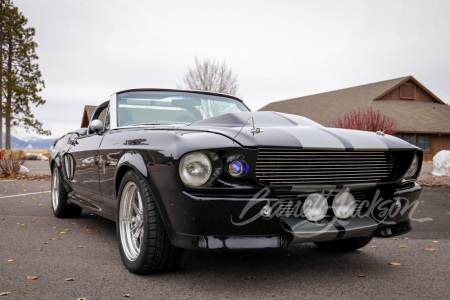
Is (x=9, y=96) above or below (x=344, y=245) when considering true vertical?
above

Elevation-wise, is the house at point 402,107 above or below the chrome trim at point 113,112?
above

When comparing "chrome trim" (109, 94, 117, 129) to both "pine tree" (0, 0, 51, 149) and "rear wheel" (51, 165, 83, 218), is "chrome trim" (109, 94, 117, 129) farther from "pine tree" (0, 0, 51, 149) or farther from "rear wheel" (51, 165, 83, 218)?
"pine tree" (0, 0, 51, 149)

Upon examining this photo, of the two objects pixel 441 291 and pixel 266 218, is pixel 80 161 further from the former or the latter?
pixel 441 291

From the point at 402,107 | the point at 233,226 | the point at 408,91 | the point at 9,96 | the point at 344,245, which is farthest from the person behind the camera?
the point at 9,96

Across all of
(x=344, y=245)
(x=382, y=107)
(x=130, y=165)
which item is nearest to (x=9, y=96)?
(x=382, y=107)

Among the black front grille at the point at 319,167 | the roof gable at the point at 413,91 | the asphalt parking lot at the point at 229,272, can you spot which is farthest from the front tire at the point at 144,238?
the roof gable at the point at 413,91

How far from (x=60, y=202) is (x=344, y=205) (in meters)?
4.14

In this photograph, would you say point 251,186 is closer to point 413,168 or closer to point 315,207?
point 315,207

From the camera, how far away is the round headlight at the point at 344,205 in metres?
3.04

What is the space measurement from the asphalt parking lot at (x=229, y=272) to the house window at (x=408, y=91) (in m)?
27.5

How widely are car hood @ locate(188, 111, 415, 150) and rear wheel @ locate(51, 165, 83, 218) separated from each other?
304cm

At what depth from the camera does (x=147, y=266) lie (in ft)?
10.2

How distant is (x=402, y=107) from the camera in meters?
29.2

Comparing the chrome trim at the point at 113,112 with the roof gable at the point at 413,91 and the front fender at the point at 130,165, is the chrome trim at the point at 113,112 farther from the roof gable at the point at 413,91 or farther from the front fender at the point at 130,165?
the roof gable at the point at 413,91
